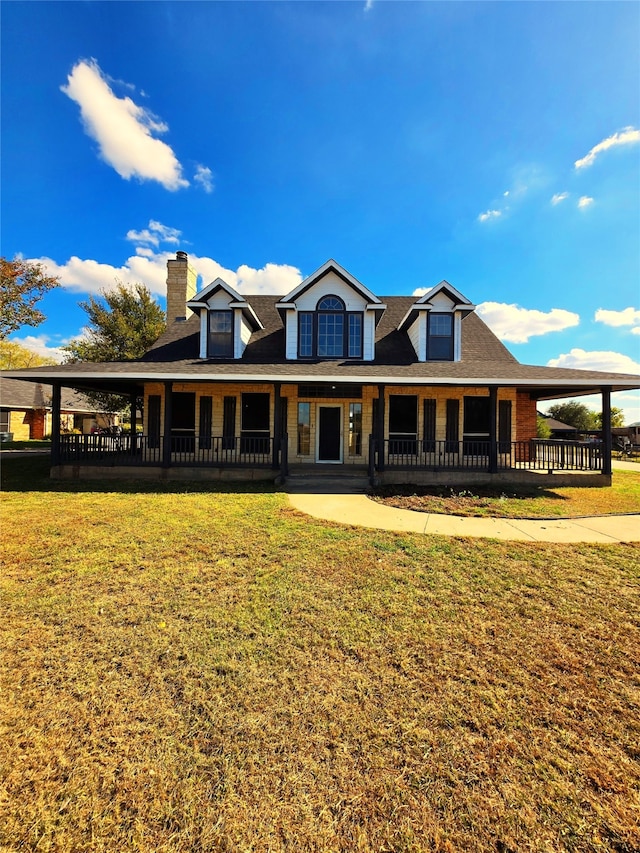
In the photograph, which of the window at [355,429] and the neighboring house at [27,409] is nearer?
the window at [355,429]

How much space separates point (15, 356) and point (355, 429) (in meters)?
42.6

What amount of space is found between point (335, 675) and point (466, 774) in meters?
1.06

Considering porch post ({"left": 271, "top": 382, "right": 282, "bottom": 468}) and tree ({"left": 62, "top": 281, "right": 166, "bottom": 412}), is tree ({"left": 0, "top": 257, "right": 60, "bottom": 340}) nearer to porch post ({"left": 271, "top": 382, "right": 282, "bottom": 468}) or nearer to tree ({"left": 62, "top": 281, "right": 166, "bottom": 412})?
Answer: tree ({"left": 62, "top": 281, "right": 166, "bottom": 412})

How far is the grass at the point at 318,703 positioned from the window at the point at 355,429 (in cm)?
789

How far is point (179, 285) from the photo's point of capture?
15391 mm

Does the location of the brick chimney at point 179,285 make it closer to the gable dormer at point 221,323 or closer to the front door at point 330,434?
the gable dormer at point 221,323

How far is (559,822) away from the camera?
183cm

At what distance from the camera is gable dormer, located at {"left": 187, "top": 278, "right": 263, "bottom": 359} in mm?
12711

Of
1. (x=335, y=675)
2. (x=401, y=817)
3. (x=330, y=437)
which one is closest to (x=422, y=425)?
(x=330, y=437)

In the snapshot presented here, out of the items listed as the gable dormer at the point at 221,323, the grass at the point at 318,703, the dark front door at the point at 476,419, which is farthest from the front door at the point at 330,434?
the grass at the point at 318,703

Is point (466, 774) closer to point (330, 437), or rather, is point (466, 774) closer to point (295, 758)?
point (295, 758)

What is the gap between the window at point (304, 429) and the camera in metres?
12.9

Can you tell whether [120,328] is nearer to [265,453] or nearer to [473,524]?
[265,453]

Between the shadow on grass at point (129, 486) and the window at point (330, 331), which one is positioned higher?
the window at point (330, 331)
